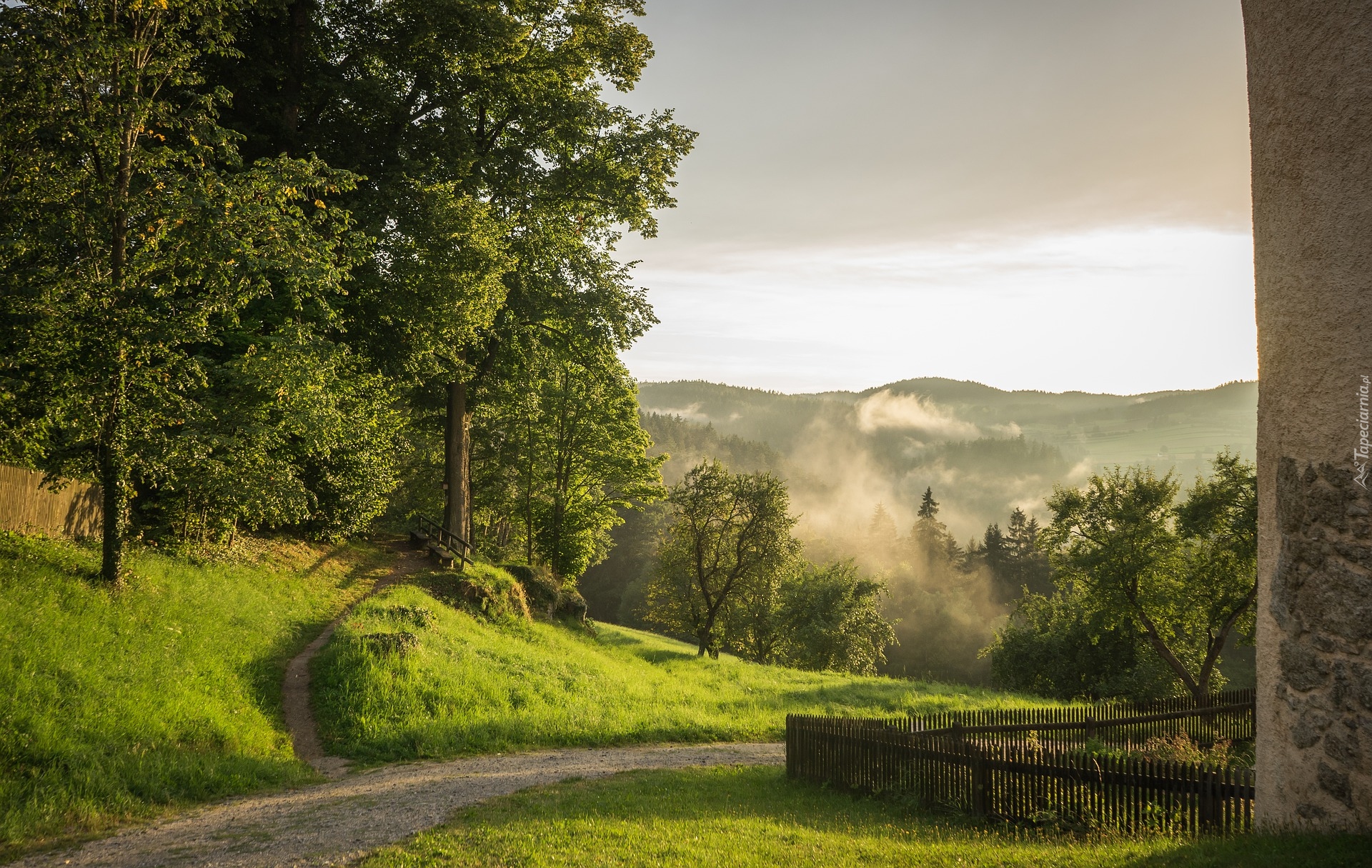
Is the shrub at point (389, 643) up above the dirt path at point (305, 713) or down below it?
above

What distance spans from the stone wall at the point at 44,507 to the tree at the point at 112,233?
45.0 inches

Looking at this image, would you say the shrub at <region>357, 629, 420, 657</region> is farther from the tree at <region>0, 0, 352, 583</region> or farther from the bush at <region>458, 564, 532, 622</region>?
the bush at <region>458, 564, 532, 622</region>

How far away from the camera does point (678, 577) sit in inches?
1977

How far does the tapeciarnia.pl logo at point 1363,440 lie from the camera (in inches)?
236

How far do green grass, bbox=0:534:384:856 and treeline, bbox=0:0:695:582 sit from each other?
169 cm

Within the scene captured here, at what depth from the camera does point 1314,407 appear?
20.8 feet

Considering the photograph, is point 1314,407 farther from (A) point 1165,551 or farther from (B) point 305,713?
(A) point 1165,551

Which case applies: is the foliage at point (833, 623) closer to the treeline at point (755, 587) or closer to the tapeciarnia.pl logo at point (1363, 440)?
the treeline at point (755, 587)

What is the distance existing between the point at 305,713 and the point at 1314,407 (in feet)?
52.0

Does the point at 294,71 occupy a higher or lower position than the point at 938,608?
higher

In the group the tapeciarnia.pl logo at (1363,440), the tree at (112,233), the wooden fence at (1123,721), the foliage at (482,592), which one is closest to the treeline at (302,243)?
the tree at (112,233)

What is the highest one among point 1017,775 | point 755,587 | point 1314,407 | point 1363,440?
point 1314,407

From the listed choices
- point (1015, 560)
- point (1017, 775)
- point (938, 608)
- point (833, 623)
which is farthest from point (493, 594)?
point (1015, 560)

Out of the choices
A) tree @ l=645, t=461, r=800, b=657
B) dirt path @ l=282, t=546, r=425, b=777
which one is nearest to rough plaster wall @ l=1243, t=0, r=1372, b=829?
dirt path @ l=282, t=546, r=425, b=777
